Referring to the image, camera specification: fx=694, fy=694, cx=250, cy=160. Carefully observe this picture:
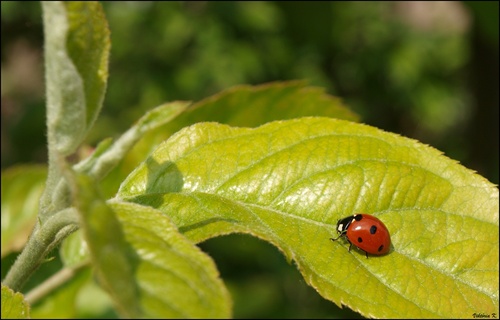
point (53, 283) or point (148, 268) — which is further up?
point (148, 268)

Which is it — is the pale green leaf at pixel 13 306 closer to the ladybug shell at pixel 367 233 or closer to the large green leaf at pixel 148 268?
the large green leaf at pixel 148 268

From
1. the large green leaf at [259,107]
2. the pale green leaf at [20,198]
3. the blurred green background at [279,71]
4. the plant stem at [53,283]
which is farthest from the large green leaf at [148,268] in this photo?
the blurred green background at [279,71]

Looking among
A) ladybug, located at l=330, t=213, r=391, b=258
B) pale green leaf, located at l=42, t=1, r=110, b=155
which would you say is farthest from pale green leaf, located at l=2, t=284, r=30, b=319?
ladybug, located at l=330, t=213, r=391, b=258

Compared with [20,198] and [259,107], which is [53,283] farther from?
[259,107]

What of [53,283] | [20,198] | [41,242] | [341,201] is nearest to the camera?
[41,242]

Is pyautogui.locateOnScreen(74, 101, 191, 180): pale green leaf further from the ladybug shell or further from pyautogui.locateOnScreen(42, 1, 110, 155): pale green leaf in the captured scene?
the ladybug shell

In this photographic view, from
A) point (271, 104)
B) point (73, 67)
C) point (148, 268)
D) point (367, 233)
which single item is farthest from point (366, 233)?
point (271, 104)

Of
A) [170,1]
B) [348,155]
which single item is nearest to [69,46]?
[348,155]

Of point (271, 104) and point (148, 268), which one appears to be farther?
point (271, 104)
